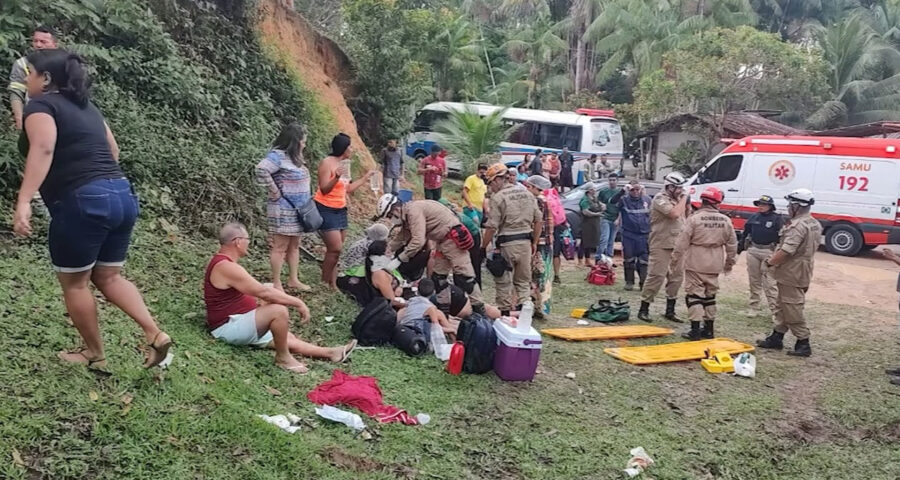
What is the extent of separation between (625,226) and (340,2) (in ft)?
41.7

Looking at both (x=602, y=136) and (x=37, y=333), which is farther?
(x=602, y=136)

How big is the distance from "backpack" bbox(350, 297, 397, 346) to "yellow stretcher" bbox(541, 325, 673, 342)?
2055 millimetres

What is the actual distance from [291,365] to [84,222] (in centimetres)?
202

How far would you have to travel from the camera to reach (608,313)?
8.60m

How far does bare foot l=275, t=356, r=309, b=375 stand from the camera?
17.1 feet

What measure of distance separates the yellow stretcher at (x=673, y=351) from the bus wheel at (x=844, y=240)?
27.8 ft

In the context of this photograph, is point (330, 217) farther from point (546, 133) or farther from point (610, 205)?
point (546, 133)

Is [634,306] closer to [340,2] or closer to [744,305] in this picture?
[744,305]

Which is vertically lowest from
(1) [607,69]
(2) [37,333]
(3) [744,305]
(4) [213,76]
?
(3) [744,305]

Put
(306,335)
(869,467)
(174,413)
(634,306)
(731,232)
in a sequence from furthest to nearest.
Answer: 1. (634,306)
2. (731,232)
3. (306,335)
4. (869,467)
5. (174,413)

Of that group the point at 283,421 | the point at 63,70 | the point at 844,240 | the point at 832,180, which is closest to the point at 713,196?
the point at 283,421

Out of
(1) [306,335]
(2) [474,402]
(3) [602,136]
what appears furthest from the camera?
(3) [602,136]

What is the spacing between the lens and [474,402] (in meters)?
5.38

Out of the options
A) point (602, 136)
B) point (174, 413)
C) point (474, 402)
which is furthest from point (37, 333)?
point (602, 136)
